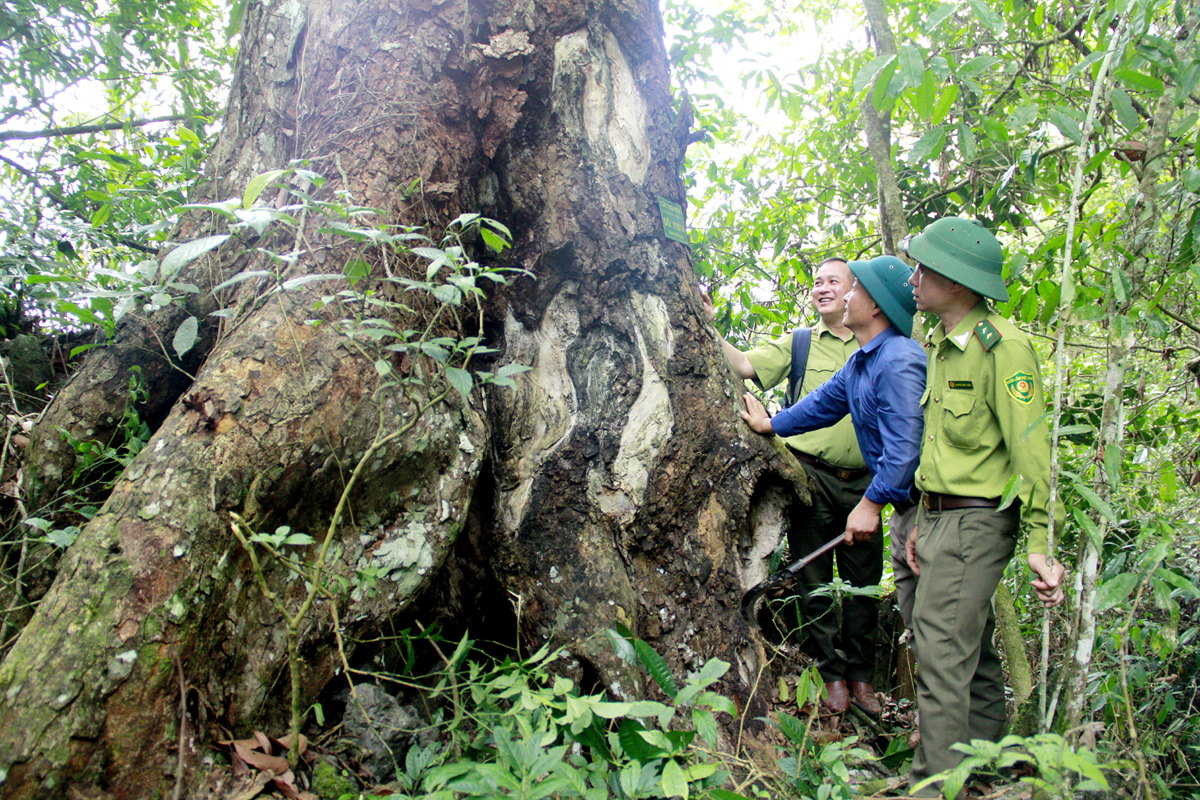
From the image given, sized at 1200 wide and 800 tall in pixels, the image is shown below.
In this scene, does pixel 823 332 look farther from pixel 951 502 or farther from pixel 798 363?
pixel 951 502

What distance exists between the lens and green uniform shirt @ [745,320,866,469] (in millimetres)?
3408

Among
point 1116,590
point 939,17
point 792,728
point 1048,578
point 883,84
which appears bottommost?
point 792,728

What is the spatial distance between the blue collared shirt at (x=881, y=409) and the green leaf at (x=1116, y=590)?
0.96 metres

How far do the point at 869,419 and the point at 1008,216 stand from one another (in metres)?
2.05

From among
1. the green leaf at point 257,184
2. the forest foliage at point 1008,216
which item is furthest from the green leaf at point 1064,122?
the green leaf at point 257,184

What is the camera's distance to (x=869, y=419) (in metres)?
3.01

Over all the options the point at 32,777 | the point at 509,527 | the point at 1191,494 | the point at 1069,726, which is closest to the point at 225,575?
the point at 32,777

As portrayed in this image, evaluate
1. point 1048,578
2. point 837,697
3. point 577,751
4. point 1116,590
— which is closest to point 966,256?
point 1048,578

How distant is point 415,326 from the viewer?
Answer: 2.61 metres

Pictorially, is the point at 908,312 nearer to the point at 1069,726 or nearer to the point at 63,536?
the point at 1069,726

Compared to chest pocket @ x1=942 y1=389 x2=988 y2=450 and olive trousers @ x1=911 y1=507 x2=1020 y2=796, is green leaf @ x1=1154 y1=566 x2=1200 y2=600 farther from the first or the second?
chest pocket @ x1=942 y1=389 x2=988 y2=450

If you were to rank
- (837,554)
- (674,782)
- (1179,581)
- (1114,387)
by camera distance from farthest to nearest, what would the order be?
(837,554) → (1114,387) → (1179,581) → (674,782)

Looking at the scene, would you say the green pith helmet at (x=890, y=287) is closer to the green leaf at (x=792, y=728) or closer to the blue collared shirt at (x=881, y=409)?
the blue collared shirt at (x=881, y=409)

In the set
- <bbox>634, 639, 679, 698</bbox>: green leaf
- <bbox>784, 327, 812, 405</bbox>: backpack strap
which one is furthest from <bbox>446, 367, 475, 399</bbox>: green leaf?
<bbox>784, 327, 812, 405</bbox>: backpack strap
